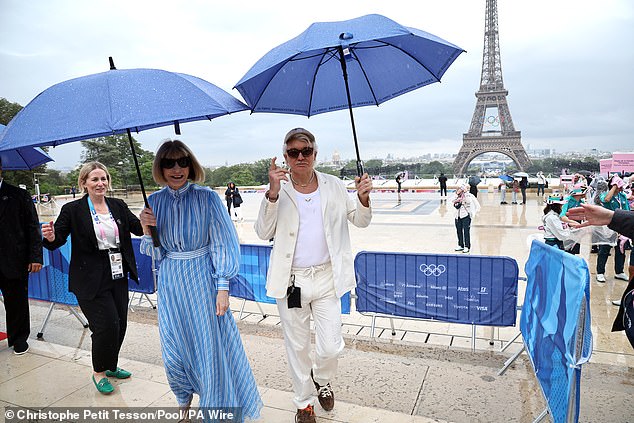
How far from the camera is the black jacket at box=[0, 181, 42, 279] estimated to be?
3.76 meters

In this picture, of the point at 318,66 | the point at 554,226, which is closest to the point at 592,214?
the point at 318,66

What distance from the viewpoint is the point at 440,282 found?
4.13 m

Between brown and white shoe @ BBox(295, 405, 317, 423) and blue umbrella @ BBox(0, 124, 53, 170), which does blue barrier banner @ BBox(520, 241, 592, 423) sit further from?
blue umbrella @ BBox(0, 124, 53, 170)

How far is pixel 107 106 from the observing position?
2.04 metres

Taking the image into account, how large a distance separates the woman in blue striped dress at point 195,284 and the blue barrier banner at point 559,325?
1.73 m

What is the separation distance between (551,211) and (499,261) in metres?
2.51

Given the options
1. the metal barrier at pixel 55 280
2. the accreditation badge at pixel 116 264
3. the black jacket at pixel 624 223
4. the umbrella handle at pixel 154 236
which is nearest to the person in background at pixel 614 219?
the black jacket at pixel 624 223

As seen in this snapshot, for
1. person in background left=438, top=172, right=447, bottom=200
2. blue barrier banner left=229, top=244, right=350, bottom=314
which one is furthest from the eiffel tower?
blue barrier banner left=229, top=244, right=350, bottom=314

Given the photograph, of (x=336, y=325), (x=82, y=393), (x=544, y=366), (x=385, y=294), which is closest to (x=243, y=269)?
(x=385, y=294)

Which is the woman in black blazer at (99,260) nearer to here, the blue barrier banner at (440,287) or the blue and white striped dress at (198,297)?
the blue and white striped dress at (198,297)

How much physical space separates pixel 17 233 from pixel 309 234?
2.94m

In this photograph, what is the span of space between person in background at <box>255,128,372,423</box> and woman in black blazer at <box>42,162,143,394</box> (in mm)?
1356

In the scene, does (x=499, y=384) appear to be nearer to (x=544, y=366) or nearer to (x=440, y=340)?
(x=544, y=366)

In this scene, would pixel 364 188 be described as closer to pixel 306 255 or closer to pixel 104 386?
pixel 306 255
